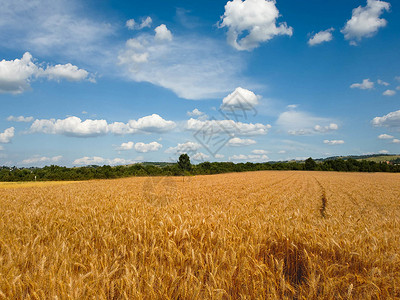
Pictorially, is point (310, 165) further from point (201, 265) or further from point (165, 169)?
point (201, 265)

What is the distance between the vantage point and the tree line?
56166mm

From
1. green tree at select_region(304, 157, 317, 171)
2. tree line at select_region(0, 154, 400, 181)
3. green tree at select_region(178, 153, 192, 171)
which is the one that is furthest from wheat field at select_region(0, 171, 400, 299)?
green tree at select_region(304, 157, 317, 171)

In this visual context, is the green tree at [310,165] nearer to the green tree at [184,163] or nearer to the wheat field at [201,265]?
the green tree at [184,163]

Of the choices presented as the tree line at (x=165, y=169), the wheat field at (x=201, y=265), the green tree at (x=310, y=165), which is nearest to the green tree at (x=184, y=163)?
the tree line at (x=165, y=169)

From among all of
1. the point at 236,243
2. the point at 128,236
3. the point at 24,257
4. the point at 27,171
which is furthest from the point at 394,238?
the point at 27,171

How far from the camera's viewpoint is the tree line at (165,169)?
5617cm

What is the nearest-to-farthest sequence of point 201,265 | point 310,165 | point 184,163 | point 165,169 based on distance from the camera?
point 201,265 → point 184,163 → point 165,169 → point 310,165

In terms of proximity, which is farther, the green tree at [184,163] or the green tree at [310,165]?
the green tree at [310,165]

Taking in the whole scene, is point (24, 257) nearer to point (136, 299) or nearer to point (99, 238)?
point (99, 238)

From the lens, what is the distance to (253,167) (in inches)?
3698

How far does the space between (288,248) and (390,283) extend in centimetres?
141

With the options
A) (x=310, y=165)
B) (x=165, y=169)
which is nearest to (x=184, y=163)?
(x=165, y=169)

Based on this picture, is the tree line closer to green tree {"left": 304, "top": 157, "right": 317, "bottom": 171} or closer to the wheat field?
green tree {"left": 304, "top": 157, "right": 317, "bottom": 171}

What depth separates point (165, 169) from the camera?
6800 cm
